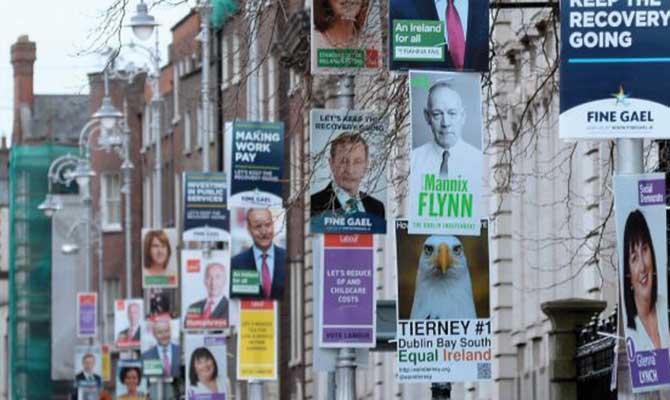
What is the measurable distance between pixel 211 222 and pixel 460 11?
26.4 m

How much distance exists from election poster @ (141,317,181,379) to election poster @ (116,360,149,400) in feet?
12.1

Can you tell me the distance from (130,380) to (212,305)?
19244 mm

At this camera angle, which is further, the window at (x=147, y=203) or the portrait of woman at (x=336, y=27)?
the window at (x=147, y=203)

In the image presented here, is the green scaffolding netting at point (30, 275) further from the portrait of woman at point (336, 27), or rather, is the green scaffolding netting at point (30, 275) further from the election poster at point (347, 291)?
the portrait of woman at point (336, 27)

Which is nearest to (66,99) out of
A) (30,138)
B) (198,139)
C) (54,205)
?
(30,138)

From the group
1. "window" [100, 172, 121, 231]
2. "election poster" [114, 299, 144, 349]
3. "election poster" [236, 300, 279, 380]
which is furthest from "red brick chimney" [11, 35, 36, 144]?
"election poster" [236, 300, 279, 380]

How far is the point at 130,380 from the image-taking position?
63.0 metres

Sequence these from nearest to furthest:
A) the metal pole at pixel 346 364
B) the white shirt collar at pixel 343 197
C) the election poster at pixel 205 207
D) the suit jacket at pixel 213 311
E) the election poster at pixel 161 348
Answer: the white shirt collar at pixel 343 197
the metal pole at pixel 346 364
the suit jacket at pixel 213 311
the election poster at pixel 205 207
the election poster at pixel 161 348

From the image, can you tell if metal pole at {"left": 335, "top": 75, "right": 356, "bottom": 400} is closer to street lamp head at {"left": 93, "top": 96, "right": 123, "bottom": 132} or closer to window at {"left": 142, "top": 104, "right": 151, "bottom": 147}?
street lamp head at {"left": 93, "top": 96, "right": 123, "bottom": 132}

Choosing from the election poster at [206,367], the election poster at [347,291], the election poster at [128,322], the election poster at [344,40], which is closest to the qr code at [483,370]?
the election poster at [344,40]

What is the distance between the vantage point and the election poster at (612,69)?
15.4 meters

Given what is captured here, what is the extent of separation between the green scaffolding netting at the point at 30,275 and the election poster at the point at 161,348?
53.7m

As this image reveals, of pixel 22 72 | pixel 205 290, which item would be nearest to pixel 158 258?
pixel 205 290

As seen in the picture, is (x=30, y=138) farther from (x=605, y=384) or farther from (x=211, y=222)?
(x=605, y=384)
